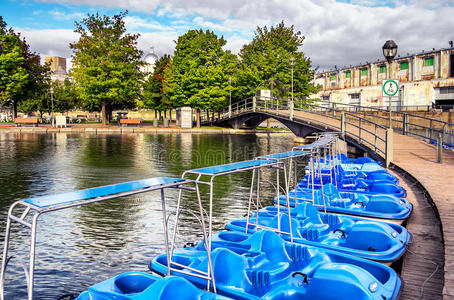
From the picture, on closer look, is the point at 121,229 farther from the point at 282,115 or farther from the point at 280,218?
the point at 282,115

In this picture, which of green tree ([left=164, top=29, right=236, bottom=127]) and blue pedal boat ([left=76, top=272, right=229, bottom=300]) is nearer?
blue pedal boat ([left=76, top=272, right=229, bottom=300])

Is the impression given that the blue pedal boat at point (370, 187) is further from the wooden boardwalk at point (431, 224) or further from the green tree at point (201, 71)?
the green tree at point (201, 71)

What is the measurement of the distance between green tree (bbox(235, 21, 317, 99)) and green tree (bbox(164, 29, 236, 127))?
252 centimetres

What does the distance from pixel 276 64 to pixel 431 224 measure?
46464mm

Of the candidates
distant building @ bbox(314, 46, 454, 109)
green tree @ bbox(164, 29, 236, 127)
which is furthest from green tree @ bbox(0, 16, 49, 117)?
distant building @ bbox(314, 46, 454, 109)

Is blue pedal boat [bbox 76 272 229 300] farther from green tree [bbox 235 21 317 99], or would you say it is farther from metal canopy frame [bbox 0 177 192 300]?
green tree [bbox 235 21 317 99]

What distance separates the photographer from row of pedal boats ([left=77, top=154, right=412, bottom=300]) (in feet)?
15.1

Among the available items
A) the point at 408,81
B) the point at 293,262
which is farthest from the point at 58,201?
the point at 408,81

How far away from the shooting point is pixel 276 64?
52969 millimetres

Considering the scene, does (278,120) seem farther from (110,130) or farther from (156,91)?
(156,91)

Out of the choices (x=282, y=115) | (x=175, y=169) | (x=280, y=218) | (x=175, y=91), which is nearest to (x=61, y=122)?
(x=175, y=91)

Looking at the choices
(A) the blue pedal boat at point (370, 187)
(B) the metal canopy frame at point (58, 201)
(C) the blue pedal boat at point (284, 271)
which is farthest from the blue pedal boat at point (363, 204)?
(B) the metal canopy frame at point (58, 201)

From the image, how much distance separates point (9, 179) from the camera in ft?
52.0

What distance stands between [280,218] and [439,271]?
8.98 feet
